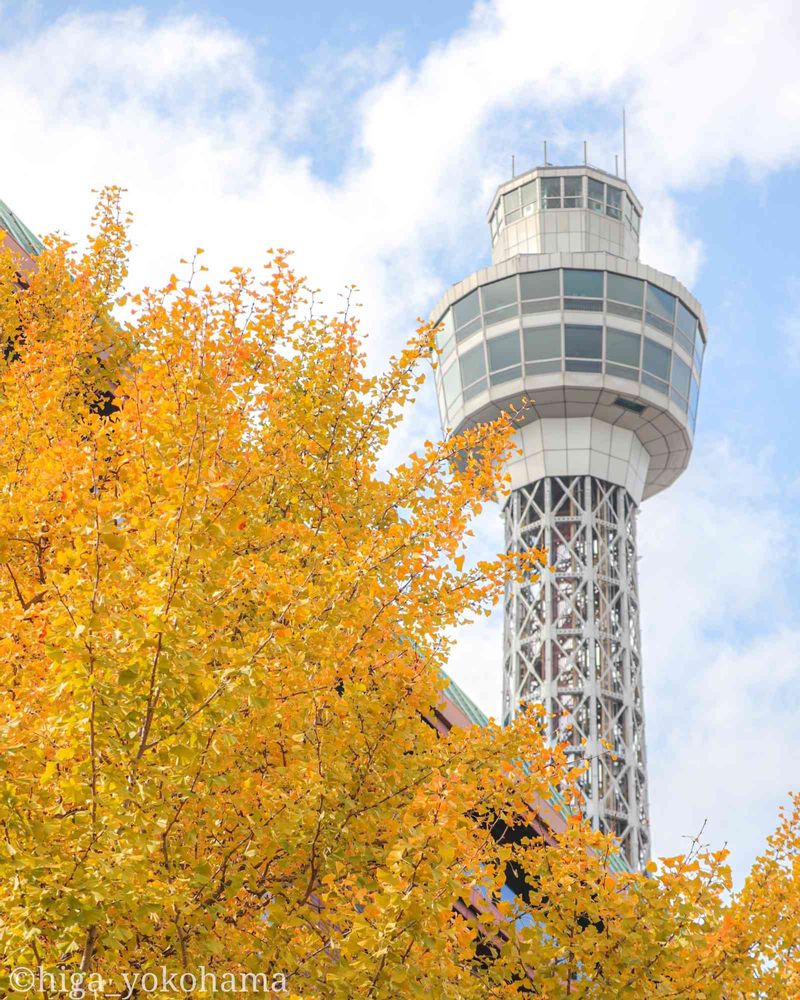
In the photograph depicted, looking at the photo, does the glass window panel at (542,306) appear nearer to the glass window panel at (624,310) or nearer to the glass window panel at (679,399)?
the glass window panel at (624,310)

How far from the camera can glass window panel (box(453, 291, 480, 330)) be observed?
64.6 meters

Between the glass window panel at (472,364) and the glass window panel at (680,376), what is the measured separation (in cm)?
982

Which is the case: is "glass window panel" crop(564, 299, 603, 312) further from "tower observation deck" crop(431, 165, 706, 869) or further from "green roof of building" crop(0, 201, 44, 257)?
"green roof of building" crop(0, 201, 44, 257)

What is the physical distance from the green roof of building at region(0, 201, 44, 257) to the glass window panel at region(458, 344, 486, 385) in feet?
139

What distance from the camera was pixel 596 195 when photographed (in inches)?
2803

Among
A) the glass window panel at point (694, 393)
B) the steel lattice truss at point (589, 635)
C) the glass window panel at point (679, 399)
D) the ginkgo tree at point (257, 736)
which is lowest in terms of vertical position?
the ginkgo tree at point (257, 736)

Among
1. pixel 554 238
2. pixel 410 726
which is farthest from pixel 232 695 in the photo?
pixel 554 238

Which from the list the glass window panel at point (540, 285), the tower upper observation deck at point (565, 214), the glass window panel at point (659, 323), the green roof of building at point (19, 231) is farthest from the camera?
the tower upper observation deck at point (565, 214)

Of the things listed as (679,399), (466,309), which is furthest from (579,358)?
(466,309)

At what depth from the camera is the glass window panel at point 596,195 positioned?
70500 mm

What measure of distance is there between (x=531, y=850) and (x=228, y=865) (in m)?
4.05

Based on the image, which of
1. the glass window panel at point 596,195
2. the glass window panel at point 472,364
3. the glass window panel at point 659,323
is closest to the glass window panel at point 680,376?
the glass window panel at point 659,323

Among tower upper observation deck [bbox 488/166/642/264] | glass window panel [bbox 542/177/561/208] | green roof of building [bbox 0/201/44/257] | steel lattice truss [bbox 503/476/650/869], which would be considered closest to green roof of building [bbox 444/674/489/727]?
green roof of building [bbox 0/201/44/257]

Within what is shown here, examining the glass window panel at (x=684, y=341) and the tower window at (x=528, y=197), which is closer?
the glass window panel at (x=684, y=341)
